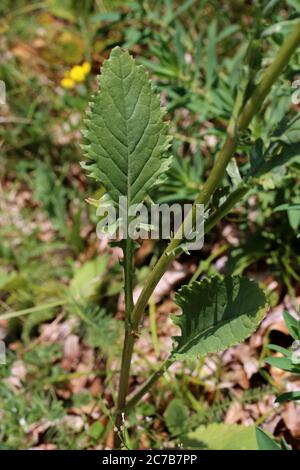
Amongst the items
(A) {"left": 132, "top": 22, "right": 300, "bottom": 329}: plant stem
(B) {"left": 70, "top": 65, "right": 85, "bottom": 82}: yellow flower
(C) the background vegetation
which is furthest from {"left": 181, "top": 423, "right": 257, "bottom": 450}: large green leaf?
(B) {"left": 70, "top": 65, "right": 85, "bottom": 82}: yellow flower

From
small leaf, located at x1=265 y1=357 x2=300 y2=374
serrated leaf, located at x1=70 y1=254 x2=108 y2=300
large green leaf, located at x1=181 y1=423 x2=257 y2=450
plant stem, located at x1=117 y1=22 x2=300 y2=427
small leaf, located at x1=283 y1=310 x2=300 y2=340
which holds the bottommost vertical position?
large green leaf, located at x1=181 y1=423 x2=257 y2=450

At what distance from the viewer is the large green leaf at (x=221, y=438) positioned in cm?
170

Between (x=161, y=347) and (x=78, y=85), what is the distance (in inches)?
56.2

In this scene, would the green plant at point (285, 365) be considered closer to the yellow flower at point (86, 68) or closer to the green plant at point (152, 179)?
the green plant at point (152, 179)

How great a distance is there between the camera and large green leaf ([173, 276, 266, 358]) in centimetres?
135

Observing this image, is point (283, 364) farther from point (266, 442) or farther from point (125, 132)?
point (125, 132)

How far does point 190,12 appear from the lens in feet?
9.37

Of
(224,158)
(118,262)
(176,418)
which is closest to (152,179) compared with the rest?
(224,158)

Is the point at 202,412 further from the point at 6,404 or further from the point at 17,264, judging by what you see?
the point at 17,264

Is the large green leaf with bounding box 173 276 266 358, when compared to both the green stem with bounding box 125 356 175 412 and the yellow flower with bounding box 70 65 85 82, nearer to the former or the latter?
the green stem with bounding box 125 356 175 412

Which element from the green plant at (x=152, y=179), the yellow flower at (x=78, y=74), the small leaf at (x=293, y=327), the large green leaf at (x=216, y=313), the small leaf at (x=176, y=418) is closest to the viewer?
the green plant at (x=152, y=179)

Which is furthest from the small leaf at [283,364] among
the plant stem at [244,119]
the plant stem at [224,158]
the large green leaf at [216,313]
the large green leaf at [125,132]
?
the large green leaf at [125,132]

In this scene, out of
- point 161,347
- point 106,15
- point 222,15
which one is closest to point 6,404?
point 161,347
